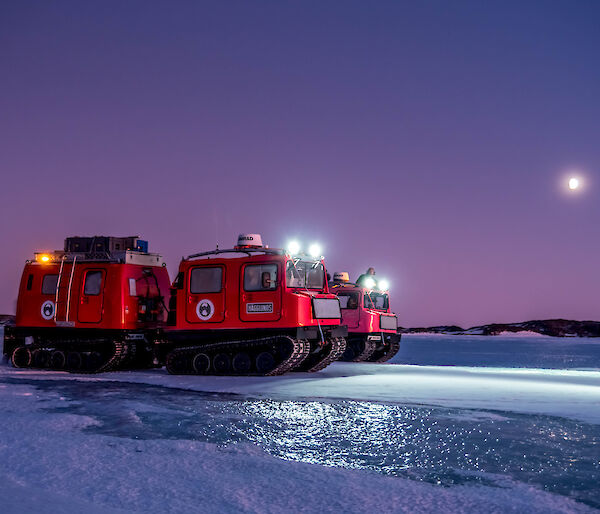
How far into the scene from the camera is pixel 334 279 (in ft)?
69.7

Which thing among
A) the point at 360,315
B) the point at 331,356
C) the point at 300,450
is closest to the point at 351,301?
the point at 360,315

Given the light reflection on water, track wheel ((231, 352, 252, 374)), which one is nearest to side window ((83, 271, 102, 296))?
track wheel ((231, 352, 252, 374))

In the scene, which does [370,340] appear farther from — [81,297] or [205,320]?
[81,297]

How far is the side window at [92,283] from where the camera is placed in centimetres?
1554

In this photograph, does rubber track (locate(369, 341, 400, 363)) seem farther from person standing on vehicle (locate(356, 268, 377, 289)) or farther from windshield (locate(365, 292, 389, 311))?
person standing on vehicle (locate(356, 268, 377, 289))

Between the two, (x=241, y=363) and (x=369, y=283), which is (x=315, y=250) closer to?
(x=241, y=363)

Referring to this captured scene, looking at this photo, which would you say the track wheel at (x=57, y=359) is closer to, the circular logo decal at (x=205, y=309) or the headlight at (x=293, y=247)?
the circular logo decal at (x=205, y=309)

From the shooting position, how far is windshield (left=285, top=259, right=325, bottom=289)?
14.0 m

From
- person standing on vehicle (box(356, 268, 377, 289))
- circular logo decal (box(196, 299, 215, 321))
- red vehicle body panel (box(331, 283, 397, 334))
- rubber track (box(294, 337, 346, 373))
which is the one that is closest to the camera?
circular logo decal (box(196, 299, 215, 321))

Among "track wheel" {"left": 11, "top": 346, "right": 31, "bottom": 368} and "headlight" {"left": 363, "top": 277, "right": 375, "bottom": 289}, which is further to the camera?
"headlight" {"left": 363, "top": 277, "right": 375, "bottom": 289}

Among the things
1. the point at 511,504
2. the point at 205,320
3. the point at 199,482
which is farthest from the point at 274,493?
the point at 205,320

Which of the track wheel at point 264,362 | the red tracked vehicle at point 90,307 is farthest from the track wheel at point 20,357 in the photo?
the track wheel at point 264,362

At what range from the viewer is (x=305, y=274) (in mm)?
14469

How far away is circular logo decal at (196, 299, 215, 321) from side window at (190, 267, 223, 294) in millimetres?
275
